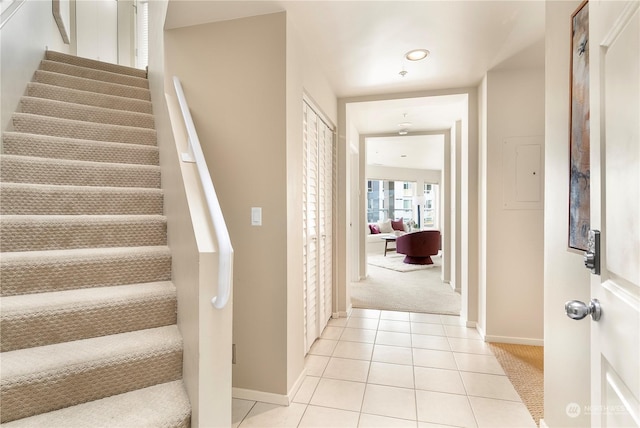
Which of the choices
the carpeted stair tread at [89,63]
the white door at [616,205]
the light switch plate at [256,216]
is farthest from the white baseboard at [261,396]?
the carpeted stair tread at [89,63]

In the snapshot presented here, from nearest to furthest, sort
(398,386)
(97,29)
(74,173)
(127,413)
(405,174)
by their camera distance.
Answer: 1. (127,413)
2. (74,173)
3. (398,386)
4. (97,29)
5. (405,174)

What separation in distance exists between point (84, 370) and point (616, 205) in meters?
1.79

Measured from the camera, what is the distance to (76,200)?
6.05ft

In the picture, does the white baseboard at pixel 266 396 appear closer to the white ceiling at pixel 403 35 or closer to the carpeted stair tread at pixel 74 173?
the carpeted stair tread at pixel 74 173

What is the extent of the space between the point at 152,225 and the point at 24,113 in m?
1.34

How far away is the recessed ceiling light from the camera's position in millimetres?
2518

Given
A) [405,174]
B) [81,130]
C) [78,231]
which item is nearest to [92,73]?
[81,130]

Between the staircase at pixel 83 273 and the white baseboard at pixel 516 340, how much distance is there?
276cm

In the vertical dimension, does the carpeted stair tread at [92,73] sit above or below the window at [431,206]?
above

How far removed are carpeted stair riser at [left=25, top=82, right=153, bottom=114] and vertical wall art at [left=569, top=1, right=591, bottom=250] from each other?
2.99m

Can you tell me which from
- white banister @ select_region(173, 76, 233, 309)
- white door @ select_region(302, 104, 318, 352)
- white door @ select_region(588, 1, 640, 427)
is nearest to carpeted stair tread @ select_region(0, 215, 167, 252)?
white banister @ select_region(173, 76, 233, 309)

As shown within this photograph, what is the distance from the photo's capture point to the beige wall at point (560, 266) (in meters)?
1.41

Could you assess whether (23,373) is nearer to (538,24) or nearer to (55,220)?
(55,220)

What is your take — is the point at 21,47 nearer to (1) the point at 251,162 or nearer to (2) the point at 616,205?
(1) the point at 251,162
